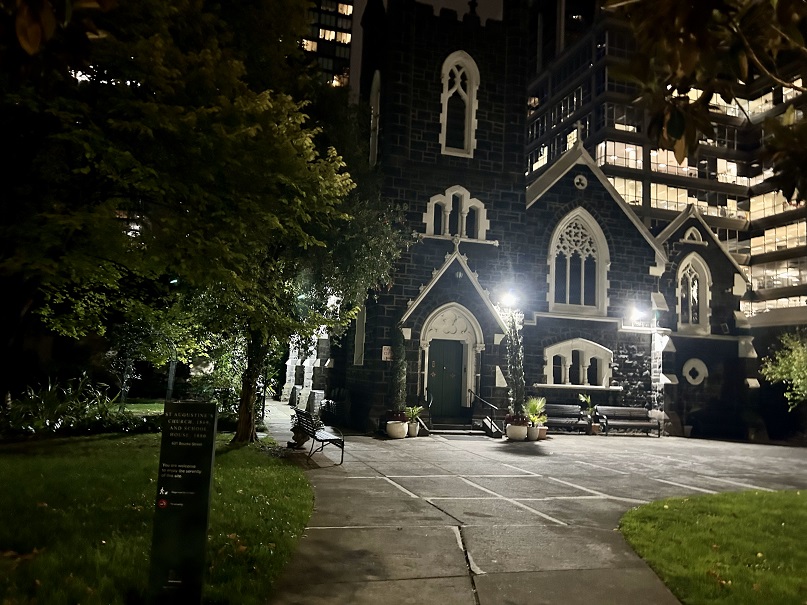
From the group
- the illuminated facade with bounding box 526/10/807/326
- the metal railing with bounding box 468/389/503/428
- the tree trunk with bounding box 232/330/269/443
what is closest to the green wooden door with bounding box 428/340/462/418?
the metal railing with bounding box 468/389/503/428

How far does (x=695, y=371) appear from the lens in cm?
2648

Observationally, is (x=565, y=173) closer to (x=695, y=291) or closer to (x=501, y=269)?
(x=501, y=269)

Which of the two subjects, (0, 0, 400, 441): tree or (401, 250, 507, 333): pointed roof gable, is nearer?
(0, 0, 400, 441): tree

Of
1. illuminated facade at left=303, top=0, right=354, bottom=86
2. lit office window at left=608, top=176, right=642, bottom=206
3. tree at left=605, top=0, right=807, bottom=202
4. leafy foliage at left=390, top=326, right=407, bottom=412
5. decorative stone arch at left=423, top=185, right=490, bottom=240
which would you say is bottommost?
leafy foliage at left=390, top=326, right=407, bottom=412

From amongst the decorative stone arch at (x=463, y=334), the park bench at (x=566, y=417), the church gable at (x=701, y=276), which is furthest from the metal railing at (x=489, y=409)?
the church gable at (x=701, y=276)

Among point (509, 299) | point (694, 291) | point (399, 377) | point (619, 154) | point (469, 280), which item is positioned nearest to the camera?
point (399, 377)

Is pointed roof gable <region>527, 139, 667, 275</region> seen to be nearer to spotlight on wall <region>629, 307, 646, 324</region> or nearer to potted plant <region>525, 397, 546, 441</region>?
spotlight on wall <region>629, 307, 646, 324</region>

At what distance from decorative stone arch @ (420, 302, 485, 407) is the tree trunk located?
7.73 meters

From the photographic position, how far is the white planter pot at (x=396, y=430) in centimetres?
1861

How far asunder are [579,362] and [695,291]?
7.17 m

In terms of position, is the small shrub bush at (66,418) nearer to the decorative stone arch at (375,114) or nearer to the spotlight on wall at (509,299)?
the spotlight on wall at (509,299)

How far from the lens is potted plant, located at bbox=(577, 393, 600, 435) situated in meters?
22.6

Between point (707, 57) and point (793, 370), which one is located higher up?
point (707, 57)

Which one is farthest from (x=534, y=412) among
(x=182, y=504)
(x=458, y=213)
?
(x=182, y=504)
